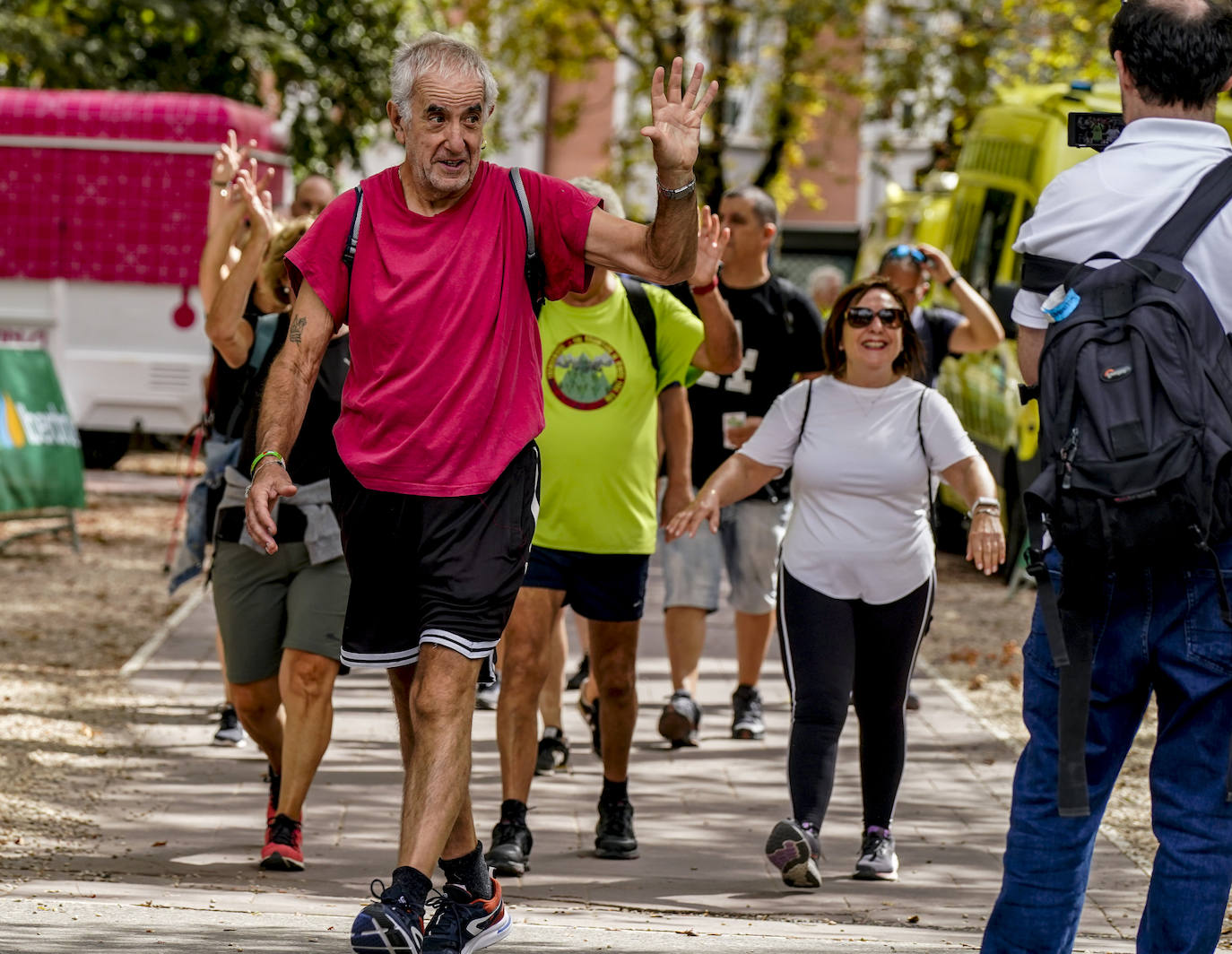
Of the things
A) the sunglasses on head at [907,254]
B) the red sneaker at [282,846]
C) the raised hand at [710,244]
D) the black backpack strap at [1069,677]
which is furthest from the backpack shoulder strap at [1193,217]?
the sunglasses on head at [907,254]

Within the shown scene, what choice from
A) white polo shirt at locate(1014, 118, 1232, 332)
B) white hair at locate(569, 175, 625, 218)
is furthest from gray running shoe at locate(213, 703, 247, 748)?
white polo shirt at locate(1014, 118, 1232, 332)

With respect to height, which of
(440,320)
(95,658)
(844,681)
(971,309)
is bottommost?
(95,658)

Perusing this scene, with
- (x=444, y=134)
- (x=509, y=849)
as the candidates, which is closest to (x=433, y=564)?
(x=444, y=134)

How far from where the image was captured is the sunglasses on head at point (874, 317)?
637cm

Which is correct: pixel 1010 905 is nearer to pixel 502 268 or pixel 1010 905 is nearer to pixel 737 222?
pixel 502 268

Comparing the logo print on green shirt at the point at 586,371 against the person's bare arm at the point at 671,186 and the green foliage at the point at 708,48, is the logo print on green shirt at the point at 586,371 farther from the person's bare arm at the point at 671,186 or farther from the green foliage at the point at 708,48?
the green foliage at the point at 708,48

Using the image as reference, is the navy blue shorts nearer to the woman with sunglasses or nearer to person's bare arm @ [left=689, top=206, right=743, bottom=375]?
the woman with sunglasses

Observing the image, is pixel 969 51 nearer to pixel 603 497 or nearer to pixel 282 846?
pixel 603 497

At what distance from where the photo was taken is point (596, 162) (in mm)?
38844

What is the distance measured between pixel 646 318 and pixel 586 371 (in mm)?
273

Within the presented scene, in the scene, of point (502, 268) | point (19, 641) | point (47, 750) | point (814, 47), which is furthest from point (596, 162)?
point (502, 268)

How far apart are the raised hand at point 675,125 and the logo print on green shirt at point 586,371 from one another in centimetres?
193

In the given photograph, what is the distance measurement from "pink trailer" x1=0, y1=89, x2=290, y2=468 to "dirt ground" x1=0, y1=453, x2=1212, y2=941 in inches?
43.7

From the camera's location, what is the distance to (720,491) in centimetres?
623
